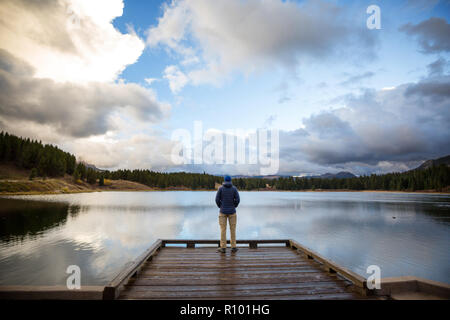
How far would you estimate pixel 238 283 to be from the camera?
20.2 ft

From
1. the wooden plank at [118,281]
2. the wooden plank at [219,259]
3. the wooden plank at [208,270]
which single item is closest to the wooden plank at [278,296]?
the wooden plank at [118,281]

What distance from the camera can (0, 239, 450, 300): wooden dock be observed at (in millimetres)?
5218

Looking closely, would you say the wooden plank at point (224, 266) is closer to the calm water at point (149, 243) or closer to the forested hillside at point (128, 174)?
the calm water at point (149, 243)

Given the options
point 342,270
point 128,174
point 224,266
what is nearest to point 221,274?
point 224,266

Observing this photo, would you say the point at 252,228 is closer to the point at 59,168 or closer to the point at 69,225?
the point at 69,225

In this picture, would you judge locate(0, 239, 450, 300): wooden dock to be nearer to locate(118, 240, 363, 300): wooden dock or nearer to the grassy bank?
locate(118, 240, 363, 300): wooden dock

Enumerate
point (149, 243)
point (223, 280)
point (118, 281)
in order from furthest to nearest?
point (149, 243) < point (223, 280) < point (118, 281)

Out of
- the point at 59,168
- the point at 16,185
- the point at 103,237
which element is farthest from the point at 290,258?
the point at 59,168

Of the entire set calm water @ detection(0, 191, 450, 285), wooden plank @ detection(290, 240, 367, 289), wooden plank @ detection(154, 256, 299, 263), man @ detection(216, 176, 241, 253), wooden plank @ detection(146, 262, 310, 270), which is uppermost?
man @ detection(216, 176, 241, 253)

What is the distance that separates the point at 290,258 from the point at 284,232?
16.4m

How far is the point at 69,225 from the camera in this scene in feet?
79.3

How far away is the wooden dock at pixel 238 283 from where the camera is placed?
5218 mm

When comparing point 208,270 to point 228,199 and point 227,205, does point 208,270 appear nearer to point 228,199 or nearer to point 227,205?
point 227,205

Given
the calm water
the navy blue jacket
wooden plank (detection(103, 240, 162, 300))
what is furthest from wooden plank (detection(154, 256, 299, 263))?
the calm water
